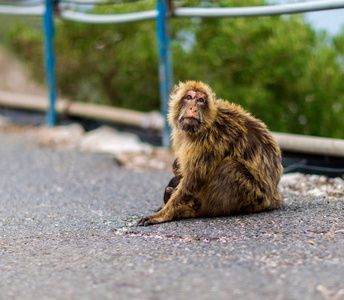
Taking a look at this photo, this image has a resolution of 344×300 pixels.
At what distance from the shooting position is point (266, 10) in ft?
17.5

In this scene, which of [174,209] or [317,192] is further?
[317,192]

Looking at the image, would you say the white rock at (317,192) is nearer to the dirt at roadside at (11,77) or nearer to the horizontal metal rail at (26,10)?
the horizontal metal rail at (26,10)

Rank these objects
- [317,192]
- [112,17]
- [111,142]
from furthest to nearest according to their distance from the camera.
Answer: [111,142] < [112,17] < [317,192]

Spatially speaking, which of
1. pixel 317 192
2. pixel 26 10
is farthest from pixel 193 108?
pixel 26 10

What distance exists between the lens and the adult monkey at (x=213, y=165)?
4172 millimetres

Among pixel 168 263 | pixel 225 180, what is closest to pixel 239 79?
pixel 225 180

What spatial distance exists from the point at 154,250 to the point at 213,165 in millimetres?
905

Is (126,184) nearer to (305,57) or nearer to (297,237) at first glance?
(297,237)

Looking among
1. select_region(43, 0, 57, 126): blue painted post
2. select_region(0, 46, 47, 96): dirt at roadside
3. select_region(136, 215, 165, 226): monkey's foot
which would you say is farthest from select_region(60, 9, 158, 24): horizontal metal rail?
select_region(0, 46, 47, 96): dirt at roadside

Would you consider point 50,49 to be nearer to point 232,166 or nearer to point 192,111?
point 192,111

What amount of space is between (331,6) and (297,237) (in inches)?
83.7

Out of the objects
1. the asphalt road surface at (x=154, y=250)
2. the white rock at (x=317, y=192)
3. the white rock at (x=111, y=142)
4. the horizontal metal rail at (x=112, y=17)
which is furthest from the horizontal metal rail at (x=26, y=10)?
the white rock at (x=317, y=192)

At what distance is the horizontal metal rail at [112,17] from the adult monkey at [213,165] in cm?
258

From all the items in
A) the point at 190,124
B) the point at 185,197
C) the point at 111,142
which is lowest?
the point at 111,142
